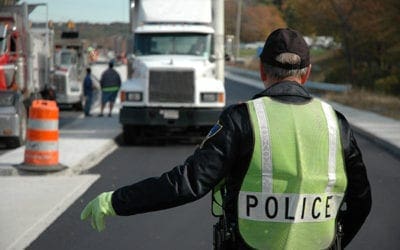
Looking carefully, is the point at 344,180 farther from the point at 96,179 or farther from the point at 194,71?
the point at 194,71

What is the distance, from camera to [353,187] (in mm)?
3494

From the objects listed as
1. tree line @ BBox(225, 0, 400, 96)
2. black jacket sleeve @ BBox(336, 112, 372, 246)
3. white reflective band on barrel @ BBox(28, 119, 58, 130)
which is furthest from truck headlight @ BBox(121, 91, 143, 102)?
tree line @ BBox(225, 0, 400, 96)

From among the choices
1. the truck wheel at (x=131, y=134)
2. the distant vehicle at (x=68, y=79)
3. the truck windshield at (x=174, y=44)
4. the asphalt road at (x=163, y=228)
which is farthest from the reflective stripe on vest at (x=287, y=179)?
the distant vehicle at (x=68, y=79)

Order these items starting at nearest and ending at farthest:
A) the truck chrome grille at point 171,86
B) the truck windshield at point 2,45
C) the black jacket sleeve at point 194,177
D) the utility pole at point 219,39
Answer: the black jacket sleeve at point 194,177
the truck chrome grille at point 171,86
the truck windshield at point 2,45
the utility pole at point 219,39

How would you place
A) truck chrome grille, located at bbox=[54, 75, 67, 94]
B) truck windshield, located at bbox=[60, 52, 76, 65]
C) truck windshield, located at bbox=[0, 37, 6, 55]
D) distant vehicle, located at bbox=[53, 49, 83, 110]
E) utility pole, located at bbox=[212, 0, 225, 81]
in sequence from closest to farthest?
truck windshield, located at bbox=[0, 37, 6, 55]
utility pole, located at bbox=[212, 0, 225, 81]
truck chrome grille, located at bbox=[54, 75, 67, 94]
distant vehicle, located at bbox=[53, 49, 83, 110]
truck windshield, located at bbox=[60, 52, 76, 65]

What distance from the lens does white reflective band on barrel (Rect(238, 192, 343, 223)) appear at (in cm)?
327

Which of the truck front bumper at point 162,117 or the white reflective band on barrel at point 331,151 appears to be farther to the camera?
the truck front bumper at point 162,117

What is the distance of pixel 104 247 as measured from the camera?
8.02 meters

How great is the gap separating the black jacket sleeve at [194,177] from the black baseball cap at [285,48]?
31cm

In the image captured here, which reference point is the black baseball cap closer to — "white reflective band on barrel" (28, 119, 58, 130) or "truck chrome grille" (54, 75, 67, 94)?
"white reflective band on barrel" (28, 119, 58, 130)

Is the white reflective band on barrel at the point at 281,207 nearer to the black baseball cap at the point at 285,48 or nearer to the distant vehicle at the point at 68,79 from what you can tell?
the black baseball cap at the point at 285,48

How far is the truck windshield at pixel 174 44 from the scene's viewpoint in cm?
1888

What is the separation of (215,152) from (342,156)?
1.76 ft

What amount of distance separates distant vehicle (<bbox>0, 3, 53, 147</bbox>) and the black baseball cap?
13.9 m
